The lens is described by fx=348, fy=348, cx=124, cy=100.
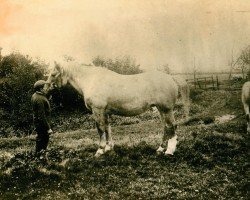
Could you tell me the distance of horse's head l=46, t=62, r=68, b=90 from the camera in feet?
27.3

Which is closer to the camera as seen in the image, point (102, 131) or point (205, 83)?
point (102, 131)

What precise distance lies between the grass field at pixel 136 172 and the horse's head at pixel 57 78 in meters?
1.56

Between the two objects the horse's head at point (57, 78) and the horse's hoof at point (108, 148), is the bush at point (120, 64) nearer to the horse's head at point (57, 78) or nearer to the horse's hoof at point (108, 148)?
the horse's head at point (57, 78)

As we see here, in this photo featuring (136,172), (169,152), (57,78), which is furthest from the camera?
(57,78)

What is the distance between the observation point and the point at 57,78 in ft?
27.4

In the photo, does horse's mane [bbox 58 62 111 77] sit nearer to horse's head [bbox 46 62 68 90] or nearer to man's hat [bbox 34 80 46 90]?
horse's head [bbox 46 62 68 90]

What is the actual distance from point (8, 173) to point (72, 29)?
745cm

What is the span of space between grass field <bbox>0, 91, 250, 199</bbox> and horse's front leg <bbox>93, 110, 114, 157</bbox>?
22 cm

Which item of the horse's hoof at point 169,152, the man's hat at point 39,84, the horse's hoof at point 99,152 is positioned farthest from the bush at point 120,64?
the horse's hoof at point 169,152

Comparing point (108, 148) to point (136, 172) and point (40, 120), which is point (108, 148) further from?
point (40, 120)

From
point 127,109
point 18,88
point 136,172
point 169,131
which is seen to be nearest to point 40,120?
point 127,109

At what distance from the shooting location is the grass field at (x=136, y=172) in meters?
5.78

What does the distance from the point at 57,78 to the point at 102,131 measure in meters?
1.71

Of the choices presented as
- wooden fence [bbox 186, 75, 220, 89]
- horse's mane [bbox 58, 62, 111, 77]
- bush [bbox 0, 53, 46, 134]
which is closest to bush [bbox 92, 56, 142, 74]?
bush [bbox 0, 53, 46, 134]
